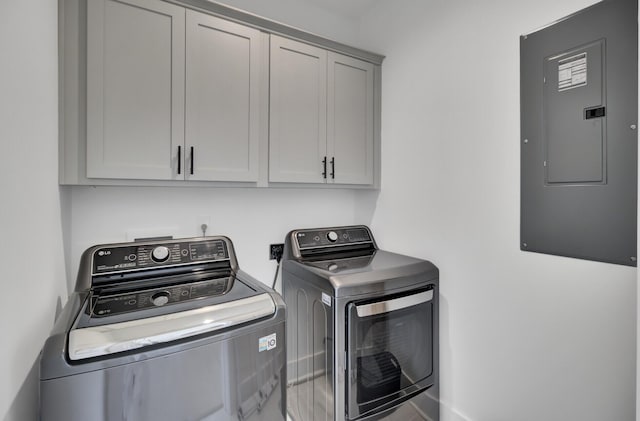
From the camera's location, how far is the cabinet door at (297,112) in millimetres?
1787

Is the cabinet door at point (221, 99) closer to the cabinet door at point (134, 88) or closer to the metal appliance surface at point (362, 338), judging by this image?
the cabinet door at point (134, 88)

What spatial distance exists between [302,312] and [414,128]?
1.30 m

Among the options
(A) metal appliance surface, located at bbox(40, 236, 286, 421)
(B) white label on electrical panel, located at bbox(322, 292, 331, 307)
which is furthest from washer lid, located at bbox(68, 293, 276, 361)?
(B) white label on electrical panel, located at bbox(322, 292, 331, 307)

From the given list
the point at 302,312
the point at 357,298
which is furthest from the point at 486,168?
the point at 302,312

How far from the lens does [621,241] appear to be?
1154 mm

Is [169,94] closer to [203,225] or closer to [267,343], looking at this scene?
[203,225]

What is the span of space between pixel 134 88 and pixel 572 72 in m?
1.85

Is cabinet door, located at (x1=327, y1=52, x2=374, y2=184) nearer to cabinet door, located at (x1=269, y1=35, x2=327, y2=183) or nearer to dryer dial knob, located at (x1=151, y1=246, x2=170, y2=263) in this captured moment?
cabinet door, located at (x1=269, y1=35, x2=327, y2=183)

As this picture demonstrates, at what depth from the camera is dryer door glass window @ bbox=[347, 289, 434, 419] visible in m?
1.49

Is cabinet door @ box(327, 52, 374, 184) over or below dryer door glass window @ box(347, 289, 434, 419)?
over

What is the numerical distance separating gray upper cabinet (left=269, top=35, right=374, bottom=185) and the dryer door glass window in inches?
33.3

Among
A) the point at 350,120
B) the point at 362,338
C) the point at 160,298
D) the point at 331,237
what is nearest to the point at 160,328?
the point at 160,298

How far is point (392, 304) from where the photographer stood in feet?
5.06

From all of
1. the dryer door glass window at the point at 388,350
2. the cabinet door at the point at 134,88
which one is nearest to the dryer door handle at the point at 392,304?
the dryer door glass window at the point at 388,350
